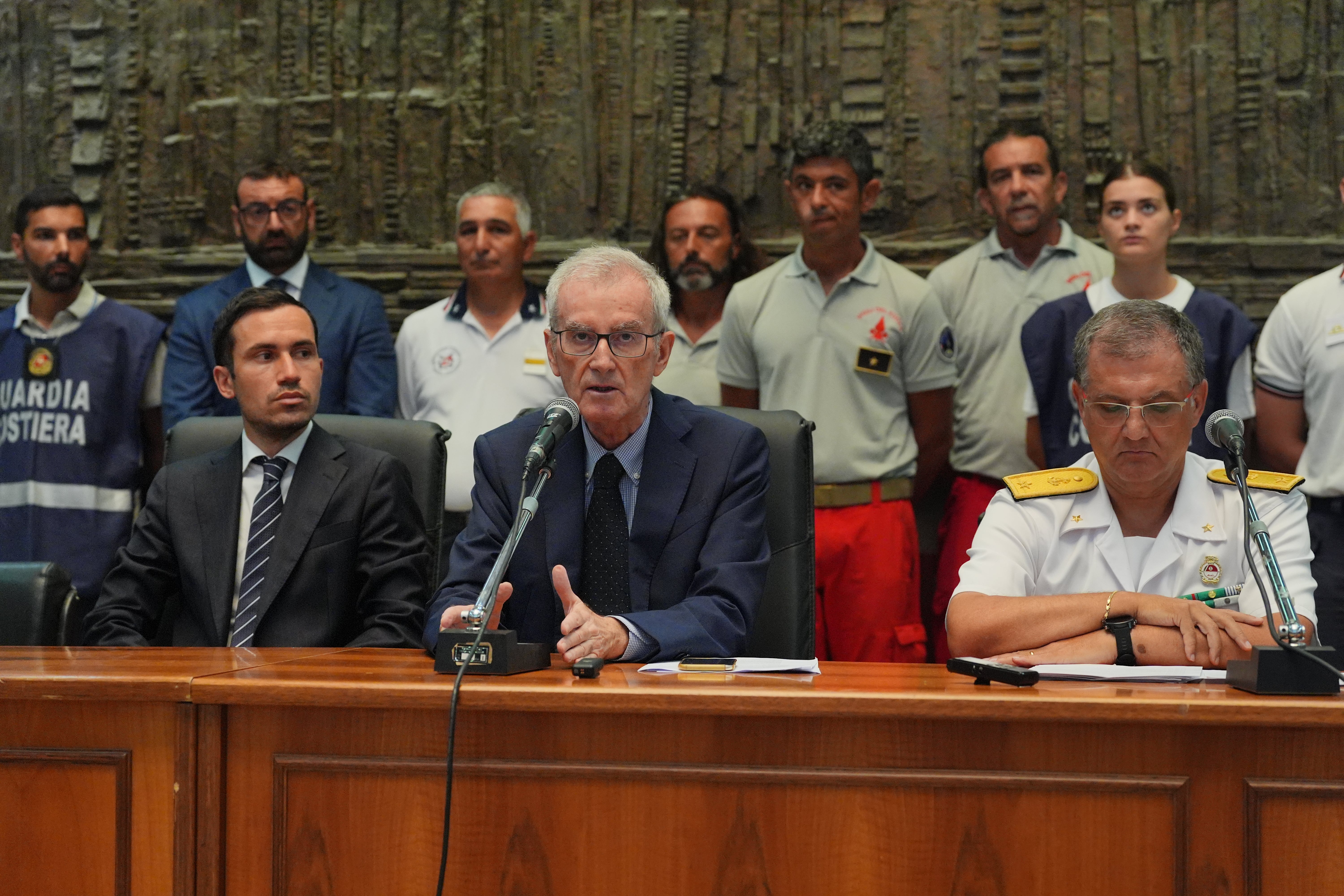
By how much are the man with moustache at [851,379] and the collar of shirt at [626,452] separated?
1.44m

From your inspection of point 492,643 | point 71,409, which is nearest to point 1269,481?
point 492,643

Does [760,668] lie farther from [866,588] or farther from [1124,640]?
[866,588]

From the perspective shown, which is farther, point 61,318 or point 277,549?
point 61,318

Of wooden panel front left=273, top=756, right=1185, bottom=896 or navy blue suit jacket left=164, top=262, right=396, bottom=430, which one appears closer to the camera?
wooden panel front left=273, top=756, right=1185, bottom=896

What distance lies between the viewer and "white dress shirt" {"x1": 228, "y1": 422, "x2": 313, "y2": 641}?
2.94 metres

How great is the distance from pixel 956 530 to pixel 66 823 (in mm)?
2856

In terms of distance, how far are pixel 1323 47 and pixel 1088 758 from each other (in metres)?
3.64

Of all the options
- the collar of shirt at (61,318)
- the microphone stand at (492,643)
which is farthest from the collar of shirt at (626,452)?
the collar of shirt at (61,318)

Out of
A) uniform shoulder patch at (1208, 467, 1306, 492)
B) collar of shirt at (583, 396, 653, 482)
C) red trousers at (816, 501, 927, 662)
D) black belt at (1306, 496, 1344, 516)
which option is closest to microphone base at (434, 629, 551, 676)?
collar of shirt at (583, 396, 653, 482)

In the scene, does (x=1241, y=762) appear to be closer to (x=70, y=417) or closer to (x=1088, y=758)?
(x=1088, y=758)

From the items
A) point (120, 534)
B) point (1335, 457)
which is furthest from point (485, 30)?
point (1335, 457)

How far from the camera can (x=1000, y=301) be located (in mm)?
4184

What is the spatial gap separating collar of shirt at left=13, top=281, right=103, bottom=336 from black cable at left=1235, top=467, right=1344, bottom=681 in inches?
142

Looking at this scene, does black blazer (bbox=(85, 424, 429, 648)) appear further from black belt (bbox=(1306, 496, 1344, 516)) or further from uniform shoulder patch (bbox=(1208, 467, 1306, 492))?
black belt (bbox=(1306, 496, 1344, 516))
